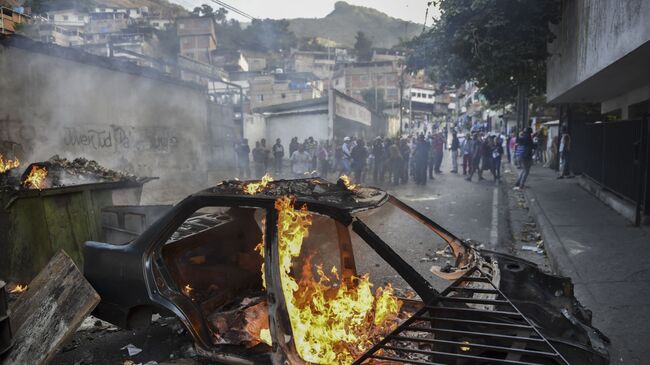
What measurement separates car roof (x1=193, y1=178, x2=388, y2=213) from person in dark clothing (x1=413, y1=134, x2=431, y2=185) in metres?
11.9

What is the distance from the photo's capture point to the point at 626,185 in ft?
26.5

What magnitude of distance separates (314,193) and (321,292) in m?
0.67

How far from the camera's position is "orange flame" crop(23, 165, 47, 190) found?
19.1 feet

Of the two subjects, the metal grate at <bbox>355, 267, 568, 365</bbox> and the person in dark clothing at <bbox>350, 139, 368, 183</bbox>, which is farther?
the person in dark clothing at <bbox>350, 139, 368, 183</bbox>

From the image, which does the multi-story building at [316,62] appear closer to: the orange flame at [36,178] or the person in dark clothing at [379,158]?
the person in dark clothing at [379,158]

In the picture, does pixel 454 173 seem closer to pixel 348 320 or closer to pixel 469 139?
pixel 469 139

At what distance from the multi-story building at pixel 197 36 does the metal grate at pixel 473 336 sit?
53847 mm

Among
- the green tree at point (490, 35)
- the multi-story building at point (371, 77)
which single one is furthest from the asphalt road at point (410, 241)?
the multi-story building at point (371, 77)

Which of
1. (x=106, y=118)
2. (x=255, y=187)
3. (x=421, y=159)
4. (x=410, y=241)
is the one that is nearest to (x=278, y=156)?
(x=421, y=159)

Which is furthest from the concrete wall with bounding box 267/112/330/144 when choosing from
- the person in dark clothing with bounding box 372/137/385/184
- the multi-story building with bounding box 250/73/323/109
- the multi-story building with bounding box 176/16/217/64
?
the multi-story building with bounding box 176/16/217/64

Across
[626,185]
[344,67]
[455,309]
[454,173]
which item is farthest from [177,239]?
[344,67]

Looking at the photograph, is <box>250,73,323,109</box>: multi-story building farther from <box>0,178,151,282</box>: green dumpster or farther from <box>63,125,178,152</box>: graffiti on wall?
<box>0,178,151,282</box>: green dumpster

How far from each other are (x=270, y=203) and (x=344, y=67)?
2599 inches

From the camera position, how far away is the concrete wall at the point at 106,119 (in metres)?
10.2
